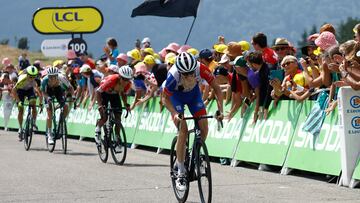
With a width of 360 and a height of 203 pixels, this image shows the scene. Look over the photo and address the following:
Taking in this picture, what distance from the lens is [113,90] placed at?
16.0 meters

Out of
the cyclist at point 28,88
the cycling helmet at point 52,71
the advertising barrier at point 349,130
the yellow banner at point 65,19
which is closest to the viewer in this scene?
the advertising barrier at point 349,130

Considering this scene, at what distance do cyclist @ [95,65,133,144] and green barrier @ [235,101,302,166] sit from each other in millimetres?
2316

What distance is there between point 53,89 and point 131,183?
21.7 ft

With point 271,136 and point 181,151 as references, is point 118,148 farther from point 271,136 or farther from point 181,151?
point 181,151

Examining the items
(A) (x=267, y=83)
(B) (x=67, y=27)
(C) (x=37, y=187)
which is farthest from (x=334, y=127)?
(B) (x=67, y=27)

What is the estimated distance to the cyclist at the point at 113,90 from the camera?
15.4m

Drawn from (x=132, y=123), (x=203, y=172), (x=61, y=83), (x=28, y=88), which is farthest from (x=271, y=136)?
(x=28, y=88)

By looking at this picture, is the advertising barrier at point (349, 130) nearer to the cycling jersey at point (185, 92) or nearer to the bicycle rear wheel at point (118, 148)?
the cycling jersey at point (185, 92)

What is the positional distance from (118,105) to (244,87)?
276cm

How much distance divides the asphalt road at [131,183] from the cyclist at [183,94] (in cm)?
68

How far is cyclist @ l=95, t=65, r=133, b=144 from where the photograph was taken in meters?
15.4

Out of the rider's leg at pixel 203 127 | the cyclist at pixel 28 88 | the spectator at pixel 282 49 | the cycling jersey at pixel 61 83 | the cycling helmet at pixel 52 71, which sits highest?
the spectator at pixel 282 49

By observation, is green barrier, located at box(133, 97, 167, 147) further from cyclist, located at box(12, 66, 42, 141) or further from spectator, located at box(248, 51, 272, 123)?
spectator, located at box(248, 51, 272, 123)

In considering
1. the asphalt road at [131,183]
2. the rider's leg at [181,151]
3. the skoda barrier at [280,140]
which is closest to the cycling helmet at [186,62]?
the rider's leg at [181,151]
